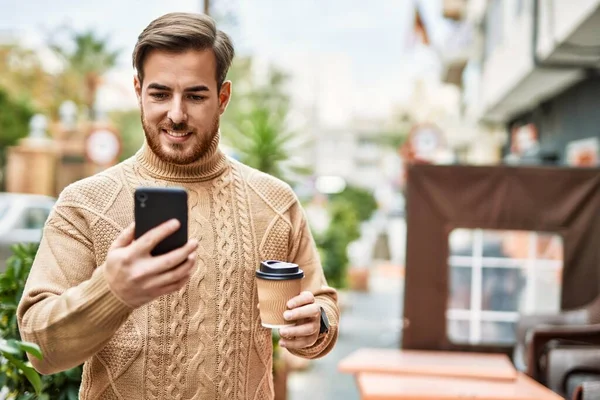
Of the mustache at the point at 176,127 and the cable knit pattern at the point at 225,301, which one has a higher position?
the mustache at the point at 176,127

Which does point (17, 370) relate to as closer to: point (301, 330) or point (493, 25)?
point (301, 330)

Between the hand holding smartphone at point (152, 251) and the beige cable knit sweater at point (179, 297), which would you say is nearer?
the hand holding smartphone at point (152, 251)

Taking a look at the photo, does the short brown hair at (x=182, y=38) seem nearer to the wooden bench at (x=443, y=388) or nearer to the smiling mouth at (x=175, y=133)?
the smiling mouth at (x=175, y=133)

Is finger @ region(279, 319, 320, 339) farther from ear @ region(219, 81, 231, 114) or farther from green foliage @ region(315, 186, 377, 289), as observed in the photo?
green foliage @ region(315, 186, 377, 289)

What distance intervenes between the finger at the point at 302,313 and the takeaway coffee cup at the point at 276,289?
0.10 ft

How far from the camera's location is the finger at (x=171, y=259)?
149cm

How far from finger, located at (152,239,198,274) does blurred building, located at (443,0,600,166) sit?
20.9ft

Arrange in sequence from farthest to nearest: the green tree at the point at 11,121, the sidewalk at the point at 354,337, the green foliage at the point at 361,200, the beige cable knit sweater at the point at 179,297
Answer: the green foliage at the point at 361,200 < the green tree at the point at 11,121 < the sidewalk at the point at 354,337 < the beige cable knit sweater at the point at 179,297

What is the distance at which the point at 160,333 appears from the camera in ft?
6.15


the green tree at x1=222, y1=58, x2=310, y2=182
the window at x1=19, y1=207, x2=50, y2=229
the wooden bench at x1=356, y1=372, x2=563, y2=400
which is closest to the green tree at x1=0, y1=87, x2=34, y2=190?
the window at x1=19, y1=207, x2=50, y2=229

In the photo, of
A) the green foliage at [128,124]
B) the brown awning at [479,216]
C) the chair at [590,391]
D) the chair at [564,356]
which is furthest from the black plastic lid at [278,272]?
the green foliage at [128,124]

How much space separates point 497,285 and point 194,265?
232 inches

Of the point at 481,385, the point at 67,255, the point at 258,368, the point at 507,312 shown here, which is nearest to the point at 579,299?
the point at 507,312

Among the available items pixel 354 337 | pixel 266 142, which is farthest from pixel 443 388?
pixel 354 337
